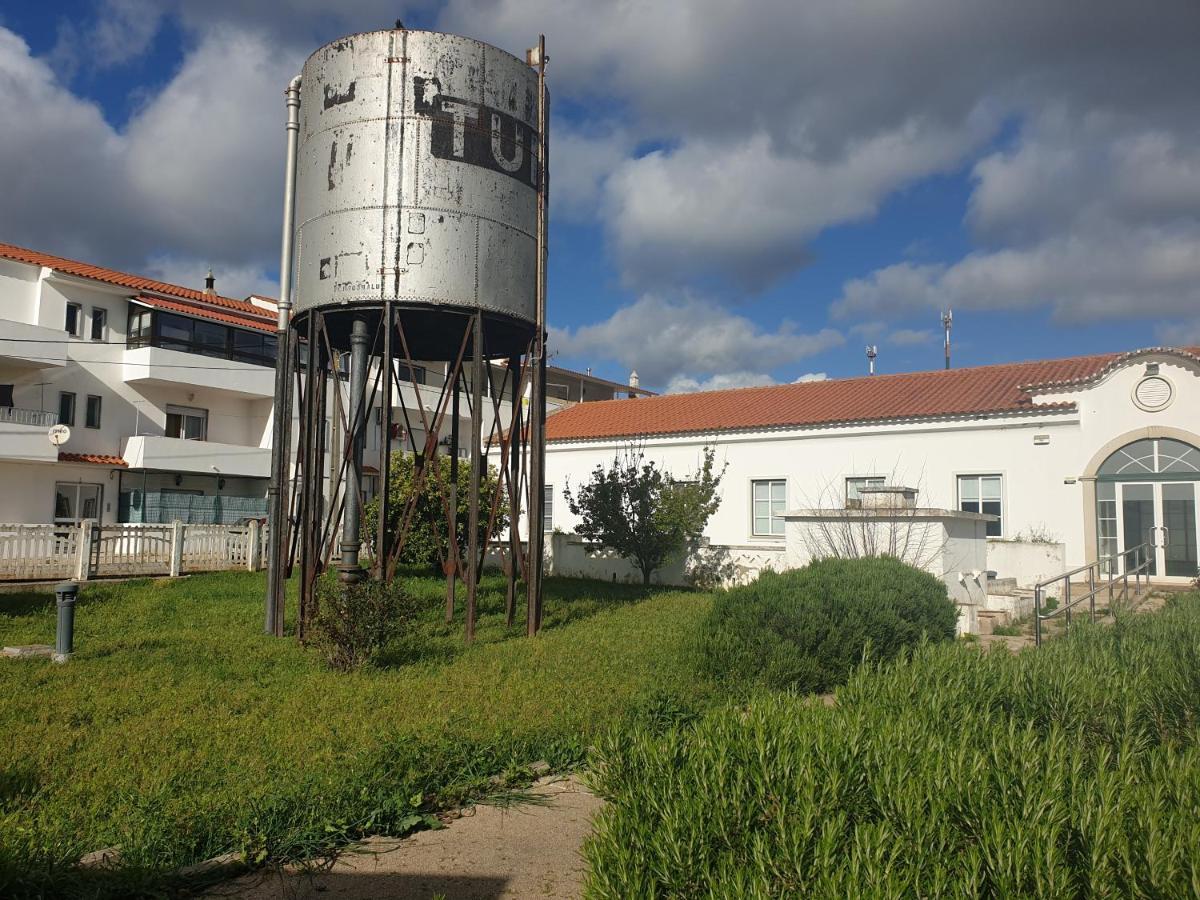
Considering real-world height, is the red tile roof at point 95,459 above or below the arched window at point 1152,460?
above

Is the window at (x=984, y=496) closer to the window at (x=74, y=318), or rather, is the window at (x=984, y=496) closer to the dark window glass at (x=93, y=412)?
the dark window glass at (x=93, y=412)

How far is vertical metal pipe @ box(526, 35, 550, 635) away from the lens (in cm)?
1256

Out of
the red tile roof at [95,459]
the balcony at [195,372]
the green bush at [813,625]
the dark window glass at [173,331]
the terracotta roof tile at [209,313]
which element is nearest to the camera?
the green bush at [813,625]

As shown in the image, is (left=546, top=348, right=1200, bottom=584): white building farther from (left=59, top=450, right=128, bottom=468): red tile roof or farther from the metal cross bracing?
(left=59, top=450, right=128, bottom=468): red tile roof

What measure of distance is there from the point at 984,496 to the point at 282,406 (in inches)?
579

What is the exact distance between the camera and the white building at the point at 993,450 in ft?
57.6

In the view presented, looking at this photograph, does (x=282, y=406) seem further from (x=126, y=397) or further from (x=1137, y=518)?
(x=126, y=397)

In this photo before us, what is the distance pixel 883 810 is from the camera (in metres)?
3.45

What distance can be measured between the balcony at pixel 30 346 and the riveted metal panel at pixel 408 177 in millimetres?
15759

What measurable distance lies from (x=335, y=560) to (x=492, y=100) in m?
13.9

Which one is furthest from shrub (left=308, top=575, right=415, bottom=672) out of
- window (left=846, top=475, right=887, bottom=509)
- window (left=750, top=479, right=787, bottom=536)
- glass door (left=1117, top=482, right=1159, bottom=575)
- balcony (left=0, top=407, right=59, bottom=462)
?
balcony (left=0, top=407, right=59, bottom=462)

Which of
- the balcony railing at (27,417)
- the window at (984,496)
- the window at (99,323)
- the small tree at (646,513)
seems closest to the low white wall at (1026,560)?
the window at (984,496)

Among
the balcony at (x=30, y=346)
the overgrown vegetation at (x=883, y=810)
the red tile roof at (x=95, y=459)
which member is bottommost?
the overgrown vegetation at (x=883, y=810)

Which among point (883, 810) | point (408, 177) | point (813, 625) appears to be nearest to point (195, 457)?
point (408, 177)
